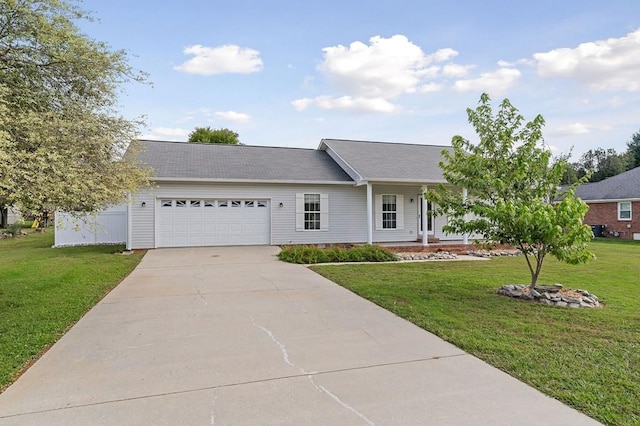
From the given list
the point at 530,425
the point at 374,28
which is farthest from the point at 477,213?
the point at 374,28

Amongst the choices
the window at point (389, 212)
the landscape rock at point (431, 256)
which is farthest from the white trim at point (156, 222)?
the landscape rock at point (431, 256)

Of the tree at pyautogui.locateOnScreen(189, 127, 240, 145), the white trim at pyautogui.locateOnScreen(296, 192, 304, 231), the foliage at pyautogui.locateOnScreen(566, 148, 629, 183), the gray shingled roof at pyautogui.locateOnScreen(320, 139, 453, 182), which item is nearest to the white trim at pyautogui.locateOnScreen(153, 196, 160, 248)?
the white trim at pyautogui.locateOnScreen(296, 192, 304, 231)

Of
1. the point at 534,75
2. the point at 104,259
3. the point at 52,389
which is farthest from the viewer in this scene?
the point at 534,75

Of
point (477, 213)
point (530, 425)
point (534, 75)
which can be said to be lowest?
point (530, 425)

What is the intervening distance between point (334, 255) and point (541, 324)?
6875 millimetres

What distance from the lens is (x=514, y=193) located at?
6.80 meters

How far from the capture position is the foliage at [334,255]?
36.3 ft

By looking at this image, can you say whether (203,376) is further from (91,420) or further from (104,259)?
(104,259)

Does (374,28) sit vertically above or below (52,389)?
above

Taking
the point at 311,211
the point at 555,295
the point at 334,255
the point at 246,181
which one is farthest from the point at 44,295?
the point at 311,211

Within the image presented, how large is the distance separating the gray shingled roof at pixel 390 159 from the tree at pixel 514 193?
6976 mm

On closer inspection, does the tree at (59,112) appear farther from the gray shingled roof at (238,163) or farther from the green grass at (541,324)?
the gray shingled roof at (238,163)

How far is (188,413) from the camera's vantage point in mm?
2811

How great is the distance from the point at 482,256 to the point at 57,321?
12048mm
